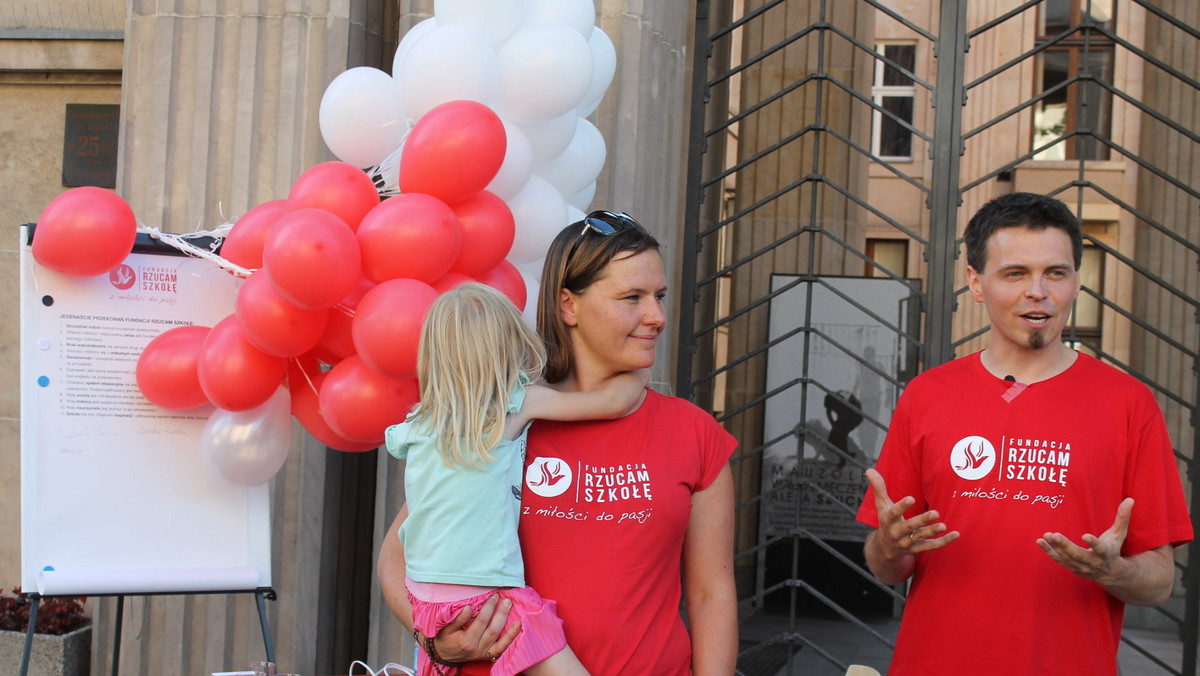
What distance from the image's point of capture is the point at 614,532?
1970 millimetres

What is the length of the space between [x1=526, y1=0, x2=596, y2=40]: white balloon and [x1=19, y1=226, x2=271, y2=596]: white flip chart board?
3.85 ft

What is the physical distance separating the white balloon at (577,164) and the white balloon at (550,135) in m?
0.05

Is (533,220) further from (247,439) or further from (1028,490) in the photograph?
(1028,490)

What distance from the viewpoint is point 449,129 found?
257 centimetres

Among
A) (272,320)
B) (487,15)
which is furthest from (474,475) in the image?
(487,15)

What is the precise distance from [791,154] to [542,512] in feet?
24.8

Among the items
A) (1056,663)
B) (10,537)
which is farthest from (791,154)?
(1056,663)

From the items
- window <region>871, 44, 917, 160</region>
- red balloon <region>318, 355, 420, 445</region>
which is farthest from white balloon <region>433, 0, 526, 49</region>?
window <region>871, 44, 917, 160</region>

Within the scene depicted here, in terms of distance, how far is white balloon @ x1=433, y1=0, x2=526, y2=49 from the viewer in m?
2.89

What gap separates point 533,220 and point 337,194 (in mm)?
547

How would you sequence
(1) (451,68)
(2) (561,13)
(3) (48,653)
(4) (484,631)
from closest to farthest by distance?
1. (4) (484,631)
2. (1) (451,68)
3. (2) (561,13)
4. (3) (48,653)

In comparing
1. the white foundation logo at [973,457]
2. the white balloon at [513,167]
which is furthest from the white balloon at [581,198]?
the white foundation logo at [973,457]

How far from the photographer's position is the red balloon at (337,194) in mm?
2670

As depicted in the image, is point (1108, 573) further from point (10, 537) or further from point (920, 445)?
point (10, 537)
